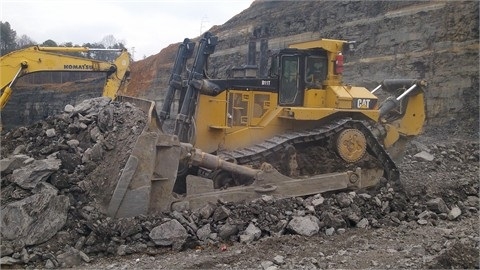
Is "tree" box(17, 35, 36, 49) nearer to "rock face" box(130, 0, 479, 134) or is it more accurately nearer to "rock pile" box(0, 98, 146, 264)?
"rock face" box(130, 0, 479, 134)

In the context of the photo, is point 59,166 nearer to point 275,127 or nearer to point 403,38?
point 275,127

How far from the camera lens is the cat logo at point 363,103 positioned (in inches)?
313

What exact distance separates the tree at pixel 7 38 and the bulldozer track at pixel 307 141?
2815cm

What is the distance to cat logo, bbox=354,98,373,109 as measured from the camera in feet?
26.1

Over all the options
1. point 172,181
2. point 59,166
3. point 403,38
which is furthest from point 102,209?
point 403,38

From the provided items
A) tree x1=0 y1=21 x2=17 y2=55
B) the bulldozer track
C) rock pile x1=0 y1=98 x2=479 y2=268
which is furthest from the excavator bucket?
tree x1=0 y1=21 x2=17 y2=55

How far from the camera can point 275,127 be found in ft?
25.1

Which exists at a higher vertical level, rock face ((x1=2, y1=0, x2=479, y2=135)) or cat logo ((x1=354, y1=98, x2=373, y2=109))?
rock face ((x1=2, y1=0, x2=479, y2=135))

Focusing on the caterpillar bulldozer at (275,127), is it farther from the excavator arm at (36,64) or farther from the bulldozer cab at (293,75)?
the excavator arm at (36,64)

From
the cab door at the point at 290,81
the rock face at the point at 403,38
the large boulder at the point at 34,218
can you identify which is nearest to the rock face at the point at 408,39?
the rock face at the point at 403,38

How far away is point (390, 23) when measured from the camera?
1817cm

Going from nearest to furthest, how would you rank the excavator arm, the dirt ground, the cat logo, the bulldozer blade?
1. the dirt ground
2. the bulldozer blade
3. the cat logo
4. the excavator arm

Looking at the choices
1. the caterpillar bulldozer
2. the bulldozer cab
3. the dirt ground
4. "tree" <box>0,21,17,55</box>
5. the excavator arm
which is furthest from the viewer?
"tree" <box>0,21,17,55</box>

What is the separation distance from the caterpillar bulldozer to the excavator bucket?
15mm
